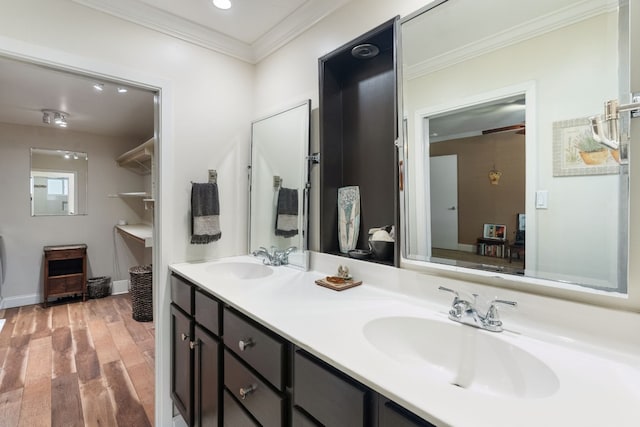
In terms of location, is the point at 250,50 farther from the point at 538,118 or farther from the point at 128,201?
the point at 128,201

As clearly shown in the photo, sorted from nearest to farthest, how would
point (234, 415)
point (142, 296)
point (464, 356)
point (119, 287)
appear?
point (464, 356) < point (234, 415) < point (142, 296) < point (119, 287)

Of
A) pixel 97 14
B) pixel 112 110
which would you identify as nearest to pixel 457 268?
pixel 97 14

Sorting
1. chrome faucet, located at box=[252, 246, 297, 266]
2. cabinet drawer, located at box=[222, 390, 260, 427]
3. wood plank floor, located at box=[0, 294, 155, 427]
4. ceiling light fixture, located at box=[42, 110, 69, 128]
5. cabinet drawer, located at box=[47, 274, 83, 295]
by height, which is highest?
ceiling light fixture, located at box=[42, 110, 69, 128]

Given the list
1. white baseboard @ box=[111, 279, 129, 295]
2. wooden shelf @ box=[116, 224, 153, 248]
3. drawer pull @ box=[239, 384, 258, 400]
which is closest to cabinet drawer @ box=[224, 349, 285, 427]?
drawer pull @ box=[239, 384, 258, 400]

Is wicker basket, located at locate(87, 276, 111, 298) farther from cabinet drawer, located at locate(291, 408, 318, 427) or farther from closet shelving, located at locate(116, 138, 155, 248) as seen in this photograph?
cabinet drawer, located at locate(291, 408, 318, 427)

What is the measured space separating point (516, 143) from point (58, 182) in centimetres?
506

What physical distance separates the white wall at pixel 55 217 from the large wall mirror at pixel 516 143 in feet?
14.8

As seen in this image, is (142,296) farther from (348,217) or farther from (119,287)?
(348,217)

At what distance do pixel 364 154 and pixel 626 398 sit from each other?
128 cm

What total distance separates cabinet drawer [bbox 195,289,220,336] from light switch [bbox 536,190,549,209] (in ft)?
4.19

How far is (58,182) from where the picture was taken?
4.06m

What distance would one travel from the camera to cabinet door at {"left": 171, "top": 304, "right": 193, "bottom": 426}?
1639 mm

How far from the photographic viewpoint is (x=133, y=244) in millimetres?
4566

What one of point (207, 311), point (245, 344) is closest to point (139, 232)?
point (207, 311)
